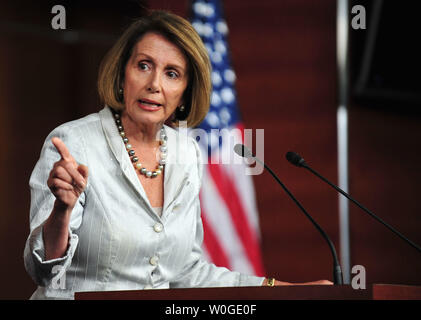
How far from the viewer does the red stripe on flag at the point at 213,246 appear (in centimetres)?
339

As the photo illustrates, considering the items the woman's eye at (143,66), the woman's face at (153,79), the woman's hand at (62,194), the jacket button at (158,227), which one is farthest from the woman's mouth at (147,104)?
the woman's hand at (62,194)

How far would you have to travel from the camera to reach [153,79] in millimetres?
1914

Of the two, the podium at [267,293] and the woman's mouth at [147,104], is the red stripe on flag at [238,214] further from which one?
the podium at [267,293]

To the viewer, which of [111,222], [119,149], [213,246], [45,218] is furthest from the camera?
[213,246]

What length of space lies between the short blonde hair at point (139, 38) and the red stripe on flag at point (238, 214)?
1419 millimetres

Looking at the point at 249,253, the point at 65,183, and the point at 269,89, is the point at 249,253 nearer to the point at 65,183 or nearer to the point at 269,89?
the point at 269,89

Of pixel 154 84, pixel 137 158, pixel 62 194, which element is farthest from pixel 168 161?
pixel 62 194

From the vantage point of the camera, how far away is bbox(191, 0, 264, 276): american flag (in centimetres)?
341

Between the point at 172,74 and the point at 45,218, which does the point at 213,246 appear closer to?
the point at 172,74

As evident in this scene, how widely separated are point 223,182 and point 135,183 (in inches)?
66.9

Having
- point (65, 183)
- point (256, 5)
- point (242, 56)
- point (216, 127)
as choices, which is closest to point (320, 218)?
point (216, 127)

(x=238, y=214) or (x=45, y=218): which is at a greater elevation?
(x=45, y=218)

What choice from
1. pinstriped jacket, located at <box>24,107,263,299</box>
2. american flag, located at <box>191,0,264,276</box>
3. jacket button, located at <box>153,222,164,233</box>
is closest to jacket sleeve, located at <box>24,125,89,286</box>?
pinstriped jacket, located at <box>24,107,263,299</box>

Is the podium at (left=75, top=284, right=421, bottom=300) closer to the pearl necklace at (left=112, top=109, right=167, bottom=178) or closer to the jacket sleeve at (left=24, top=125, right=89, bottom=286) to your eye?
the jacket sleeve at (left=24, top=125, right=89, bottom=286)
